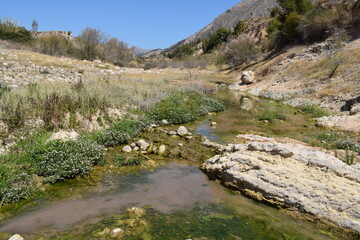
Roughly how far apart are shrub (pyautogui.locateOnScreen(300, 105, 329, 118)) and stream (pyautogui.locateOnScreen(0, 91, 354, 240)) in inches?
482

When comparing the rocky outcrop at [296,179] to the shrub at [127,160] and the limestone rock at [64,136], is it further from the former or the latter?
the limestone rock at [64,136]

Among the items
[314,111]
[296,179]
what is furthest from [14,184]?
[314,111]

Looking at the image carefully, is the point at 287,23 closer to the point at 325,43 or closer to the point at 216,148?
the point at 325,43

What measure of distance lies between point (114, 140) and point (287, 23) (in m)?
37.9

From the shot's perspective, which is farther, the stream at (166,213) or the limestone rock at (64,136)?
the limestone rock at (64,136)

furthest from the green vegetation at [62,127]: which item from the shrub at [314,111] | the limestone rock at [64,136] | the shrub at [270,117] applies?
the shrub at [314,111]

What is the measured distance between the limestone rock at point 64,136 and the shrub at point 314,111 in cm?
1433

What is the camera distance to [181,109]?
1473 cm

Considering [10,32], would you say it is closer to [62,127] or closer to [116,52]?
[116,52]

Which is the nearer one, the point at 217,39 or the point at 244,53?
the point at 244,53

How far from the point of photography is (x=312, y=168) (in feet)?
21.0

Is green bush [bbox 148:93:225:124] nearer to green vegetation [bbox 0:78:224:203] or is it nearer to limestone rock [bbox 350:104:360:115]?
green vegetation [bbox 0:78:224:203]

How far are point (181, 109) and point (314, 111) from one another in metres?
9.39

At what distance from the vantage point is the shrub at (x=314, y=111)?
54.2ft
